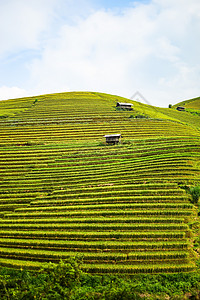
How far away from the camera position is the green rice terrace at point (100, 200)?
2762 centimetres

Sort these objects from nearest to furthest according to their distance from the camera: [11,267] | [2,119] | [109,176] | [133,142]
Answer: [11,267]
[109,176]
[133,142]
[2,119]

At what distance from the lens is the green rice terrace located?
27.6 meters

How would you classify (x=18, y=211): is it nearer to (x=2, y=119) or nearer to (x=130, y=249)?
(x=130, y=249)

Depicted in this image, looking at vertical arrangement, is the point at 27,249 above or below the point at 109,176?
below

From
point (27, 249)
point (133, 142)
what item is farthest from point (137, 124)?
point (27, 249)

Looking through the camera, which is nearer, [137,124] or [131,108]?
[137,124]

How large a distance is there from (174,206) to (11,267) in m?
24.9

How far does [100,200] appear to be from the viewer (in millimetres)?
36094

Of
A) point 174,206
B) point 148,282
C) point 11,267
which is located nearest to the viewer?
point 148,282

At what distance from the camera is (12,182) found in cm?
4450

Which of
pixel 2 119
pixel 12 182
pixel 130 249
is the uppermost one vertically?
pixel 2 119

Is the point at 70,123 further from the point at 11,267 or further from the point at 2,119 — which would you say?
the point at 11,267

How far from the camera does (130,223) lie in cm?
3119

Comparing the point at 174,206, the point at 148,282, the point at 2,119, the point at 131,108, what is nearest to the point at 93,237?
the point at 148,282
